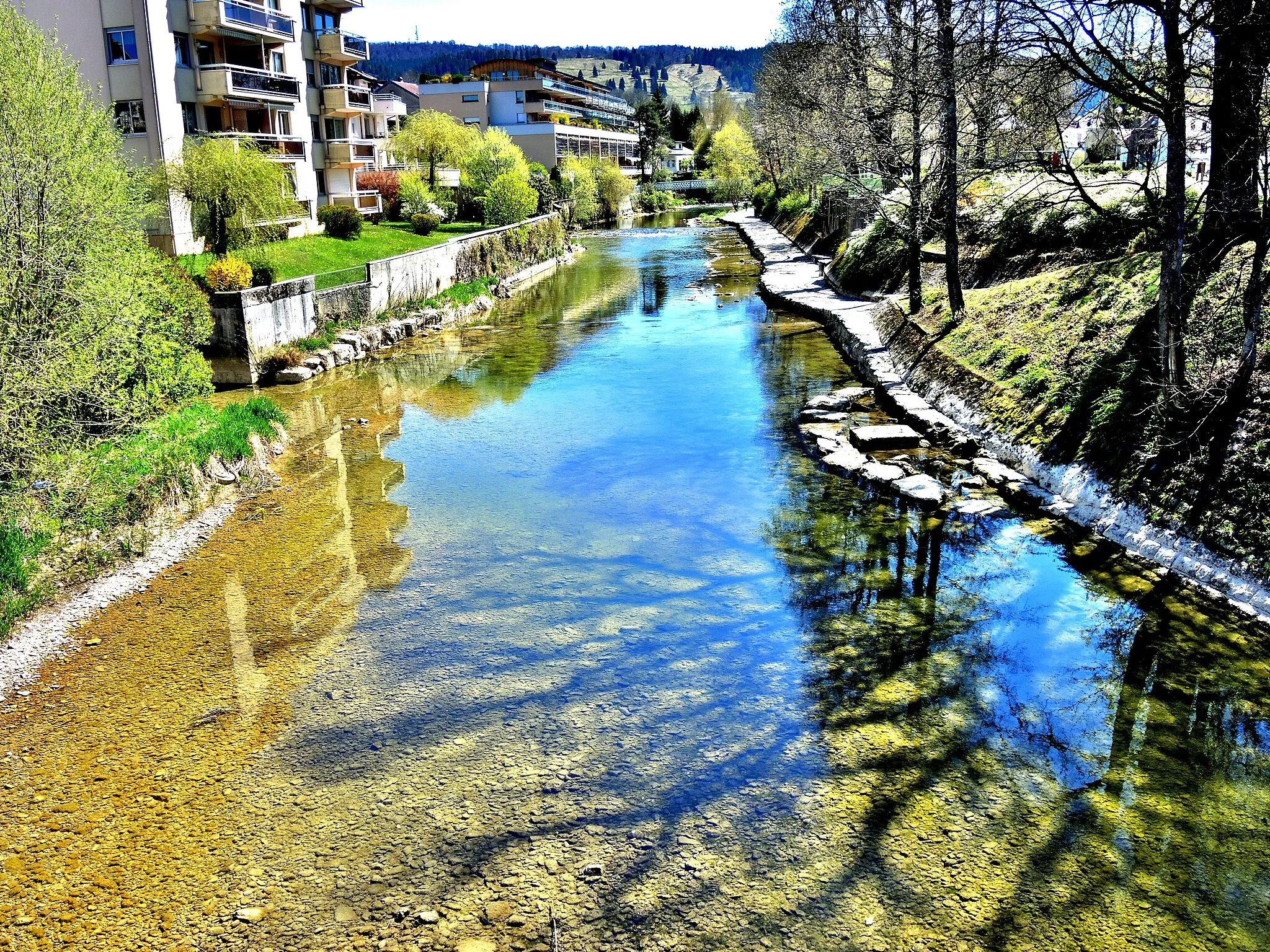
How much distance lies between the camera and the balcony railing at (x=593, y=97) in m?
94.1

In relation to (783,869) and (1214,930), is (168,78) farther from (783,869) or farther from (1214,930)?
(1214,930)

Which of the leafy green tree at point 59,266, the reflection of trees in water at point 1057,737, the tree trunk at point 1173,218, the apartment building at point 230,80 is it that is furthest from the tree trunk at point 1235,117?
the apartment building at point 230,80

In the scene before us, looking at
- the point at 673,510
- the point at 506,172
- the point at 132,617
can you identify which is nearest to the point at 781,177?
the point at 506,172

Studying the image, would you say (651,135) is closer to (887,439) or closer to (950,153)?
(950,153)

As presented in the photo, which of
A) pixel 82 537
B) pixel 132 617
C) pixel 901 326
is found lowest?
pixel 132 617

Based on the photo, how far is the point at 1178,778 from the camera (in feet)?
25.6

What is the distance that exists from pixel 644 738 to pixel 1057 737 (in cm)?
385

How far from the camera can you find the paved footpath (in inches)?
683

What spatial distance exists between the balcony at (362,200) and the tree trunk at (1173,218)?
42.2 meters

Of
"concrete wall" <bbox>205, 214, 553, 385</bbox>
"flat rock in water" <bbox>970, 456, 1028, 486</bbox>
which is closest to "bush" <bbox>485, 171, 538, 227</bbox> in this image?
"concrete wall" <bbox>205, 214, 553, 385</bbox>

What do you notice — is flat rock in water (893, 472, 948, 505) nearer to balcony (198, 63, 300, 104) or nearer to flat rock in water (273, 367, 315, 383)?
flat rock in water (273, 367, 315, 383)

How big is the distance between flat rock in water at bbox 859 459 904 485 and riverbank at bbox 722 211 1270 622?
175 cm

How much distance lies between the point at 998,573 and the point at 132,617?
11.0 metres

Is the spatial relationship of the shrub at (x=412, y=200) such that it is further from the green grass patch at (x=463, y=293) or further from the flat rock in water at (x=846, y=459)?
the flat rock in water at (x=846, y=459)
